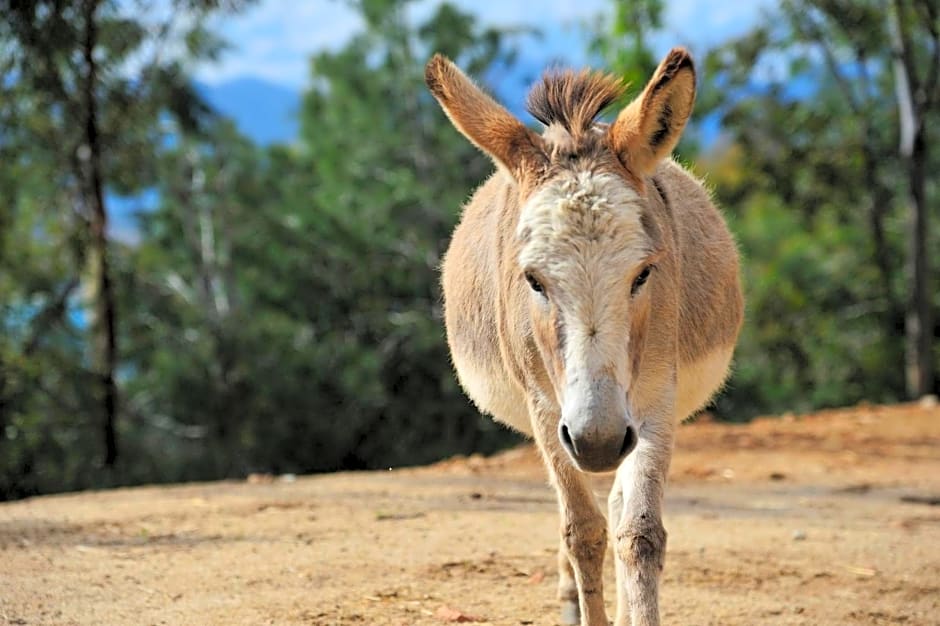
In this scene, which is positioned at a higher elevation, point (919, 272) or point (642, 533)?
point (919, 272)

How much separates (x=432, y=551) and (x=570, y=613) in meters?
1.49

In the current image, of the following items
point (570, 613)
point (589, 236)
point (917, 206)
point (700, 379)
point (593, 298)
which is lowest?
point (570, 613)

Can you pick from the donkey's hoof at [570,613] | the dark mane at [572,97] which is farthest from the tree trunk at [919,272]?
the dark mane at [572,97]

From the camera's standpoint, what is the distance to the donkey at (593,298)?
13.5ft

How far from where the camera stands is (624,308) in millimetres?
4180

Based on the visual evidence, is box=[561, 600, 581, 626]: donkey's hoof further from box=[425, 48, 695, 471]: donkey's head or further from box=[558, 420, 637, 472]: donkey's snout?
box=[558, 420, 637, 472]: donkey's snout

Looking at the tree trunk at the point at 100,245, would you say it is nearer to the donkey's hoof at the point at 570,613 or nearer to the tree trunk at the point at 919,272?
the donkey's hoof at the point at 570,613

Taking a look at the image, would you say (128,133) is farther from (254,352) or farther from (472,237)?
(472,237)

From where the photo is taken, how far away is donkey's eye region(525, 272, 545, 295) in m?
4.30

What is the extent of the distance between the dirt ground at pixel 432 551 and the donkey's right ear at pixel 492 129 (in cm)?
241

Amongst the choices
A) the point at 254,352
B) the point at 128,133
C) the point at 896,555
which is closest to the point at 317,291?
the point at 254,352

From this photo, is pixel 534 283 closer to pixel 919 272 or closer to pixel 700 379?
pixel 700 379

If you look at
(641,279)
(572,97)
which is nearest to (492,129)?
(572,97)

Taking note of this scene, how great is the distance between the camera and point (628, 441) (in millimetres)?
3947
